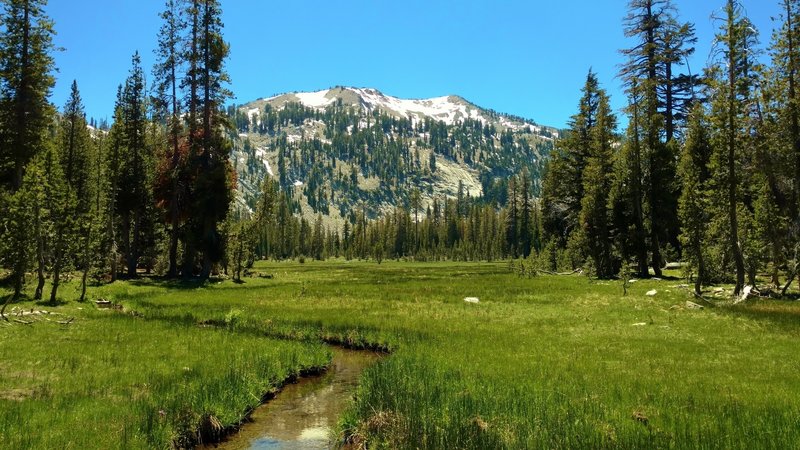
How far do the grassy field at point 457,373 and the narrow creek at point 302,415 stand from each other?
0.64 m

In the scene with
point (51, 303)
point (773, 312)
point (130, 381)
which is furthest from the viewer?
point (51, 303)

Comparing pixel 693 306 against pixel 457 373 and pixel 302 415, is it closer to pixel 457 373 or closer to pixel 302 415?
pixel 457 373

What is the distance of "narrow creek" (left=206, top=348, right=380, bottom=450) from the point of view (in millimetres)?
11391

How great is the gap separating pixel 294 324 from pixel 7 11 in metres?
34.6

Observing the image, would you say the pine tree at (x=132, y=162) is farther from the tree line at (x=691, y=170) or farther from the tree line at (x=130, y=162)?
the tree line at (x=691, y=170)

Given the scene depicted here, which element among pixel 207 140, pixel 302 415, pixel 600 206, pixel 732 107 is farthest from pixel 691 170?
pixel 207 140

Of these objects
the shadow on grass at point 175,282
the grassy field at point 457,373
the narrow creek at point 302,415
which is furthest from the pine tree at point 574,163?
the narrow creek at point 302,415

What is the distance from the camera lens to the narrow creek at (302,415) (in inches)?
448

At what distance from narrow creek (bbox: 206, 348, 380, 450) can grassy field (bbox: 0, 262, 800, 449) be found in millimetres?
638

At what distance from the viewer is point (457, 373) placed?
14133 mm

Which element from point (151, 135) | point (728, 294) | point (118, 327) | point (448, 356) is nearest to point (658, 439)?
point (448, 356)

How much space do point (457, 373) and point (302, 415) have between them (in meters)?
4.59

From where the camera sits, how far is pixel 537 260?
62.8m

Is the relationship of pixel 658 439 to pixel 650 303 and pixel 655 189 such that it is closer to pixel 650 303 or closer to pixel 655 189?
pixel 650 303
